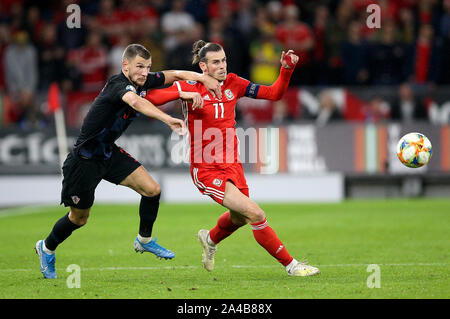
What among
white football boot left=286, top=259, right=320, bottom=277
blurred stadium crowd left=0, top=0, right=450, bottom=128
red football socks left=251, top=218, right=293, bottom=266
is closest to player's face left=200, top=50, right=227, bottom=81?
red football socks left=251, top=218, right=293, bottom=266

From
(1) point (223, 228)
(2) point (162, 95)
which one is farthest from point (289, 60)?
(1) point (223, 228)

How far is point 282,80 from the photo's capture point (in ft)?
27.8

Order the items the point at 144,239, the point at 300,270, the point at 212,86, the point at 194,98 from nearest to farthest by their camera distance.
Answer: the point at 194,98, the point at 300,270, the point at 212,86, the point at 144,239

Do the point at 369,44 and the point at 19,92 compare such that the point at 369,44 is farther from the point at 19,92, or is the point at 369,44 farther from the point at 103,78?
the point at 19,92

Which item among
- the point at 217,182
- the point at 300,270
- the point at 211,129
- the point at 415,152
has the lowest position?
the point at 300,270

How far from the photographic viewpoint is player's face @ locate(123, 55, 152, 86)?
8.14 metres

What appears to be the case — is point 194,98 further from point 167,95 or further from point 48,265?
point 48,265

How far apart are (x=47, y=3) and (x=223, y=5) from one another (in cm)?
492

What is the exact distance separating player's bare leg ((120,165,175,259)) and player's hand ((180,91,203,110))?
1015 millimetres

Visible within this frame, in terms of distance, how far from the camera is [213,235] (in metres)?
8.59

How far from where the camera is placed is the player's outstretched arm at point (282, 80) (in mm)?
8406

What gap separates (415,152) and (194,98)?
2532 mm

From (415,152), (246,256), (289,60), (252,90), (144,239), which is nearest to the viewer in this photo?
(289,60)

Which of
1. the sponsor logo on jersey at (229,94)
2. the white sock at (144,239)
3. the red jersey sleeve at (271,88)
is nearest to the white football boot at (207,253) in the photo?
the white sock at (144,239)
